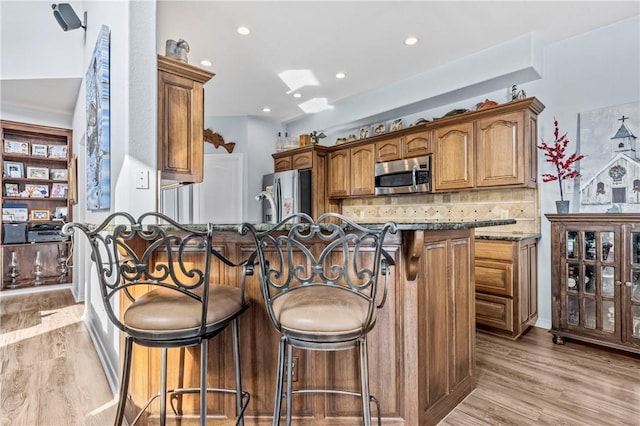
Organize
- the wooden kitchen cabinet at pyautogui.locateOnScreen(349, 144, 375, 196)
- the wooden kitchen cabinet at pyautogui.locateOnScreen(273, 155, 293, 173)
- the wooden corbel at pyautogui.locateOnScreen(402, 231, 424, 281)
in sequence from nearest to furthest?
the wooden corbel at pyautogui.locateOnScreen(402, 231, 424, 281)
the wooden kitchen cabinet at pyautogui.locateOnScreen(349, 144, 375, 196)
the wooden kitchen cabinet at pyautogui.locateOnScreen(273, 155, 293, 173)

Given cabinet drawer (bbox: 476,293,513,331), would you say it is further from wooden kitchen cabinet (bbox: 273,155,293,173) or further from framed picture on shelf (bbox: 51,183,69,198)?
framed picture on shelf (bbox: 51,183,69,198)

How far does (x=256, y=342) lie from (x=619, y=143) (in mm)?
3336

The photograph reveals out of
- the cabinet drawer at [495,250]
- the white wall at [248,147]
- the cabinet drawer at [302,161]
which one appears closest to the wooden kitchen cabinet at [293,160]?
the cabinet drawer at [302,161]

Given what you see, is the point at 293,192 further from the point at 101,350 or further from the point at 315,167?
the point at 101,350

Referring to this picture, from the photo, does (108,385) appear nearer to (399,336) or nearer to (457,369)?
(399,336)

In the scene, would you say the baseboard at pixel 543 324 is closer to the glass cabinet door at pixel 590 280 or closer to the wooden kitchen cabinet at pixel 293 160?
the glass cabinet door at pixel 590 280

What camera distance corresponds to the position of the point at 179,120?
2115mm

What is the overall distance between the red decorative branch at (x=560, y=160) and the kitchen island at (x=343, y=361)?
194 cm

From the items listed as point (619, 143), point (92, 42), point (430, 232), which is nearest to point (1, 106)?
point (92, 42)

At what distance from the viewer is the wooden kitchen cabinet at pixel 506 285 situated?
2842 mm

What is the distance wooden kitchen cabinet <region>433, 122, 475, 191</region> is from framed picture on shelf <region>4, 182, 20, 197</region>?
18.3 feet

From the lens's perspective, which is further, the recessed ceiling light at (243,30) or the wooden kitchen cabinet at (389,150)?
the wooden kitchen cabinet at (389,150)

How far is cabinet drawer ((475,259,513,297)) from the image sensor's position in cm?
286

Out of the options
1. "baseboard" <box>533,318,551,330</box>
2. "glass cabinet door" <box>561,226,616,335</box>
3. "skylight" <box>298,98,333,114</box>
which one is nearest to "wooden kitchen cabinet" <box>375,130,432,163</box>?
"skylight" <box>298,98,333,114</box>
